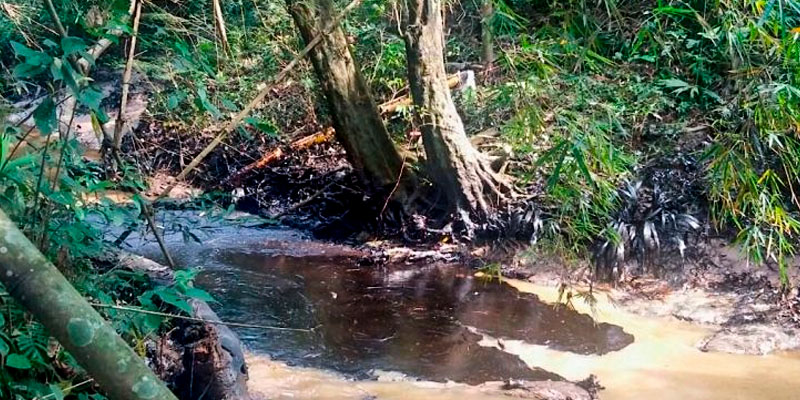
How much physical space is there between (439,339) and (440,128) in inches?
68.1

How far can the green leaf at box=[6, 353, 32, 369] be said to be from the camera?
1781mm

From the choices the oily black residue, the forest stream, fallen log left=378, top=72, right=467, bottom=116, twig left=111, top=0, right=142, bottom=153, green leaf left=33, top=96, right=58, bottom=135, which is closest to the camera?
green leaf left=33, top=96, right=58, bottom=135

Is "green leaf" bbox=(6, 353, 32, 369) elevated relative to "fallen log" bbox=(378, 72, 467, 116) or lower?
lower

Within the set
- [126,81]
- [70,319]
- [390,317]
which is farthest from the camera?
[390,317]

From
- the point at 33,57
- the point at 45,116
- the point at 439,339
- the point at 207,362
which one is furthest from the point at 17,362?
the point at 439,339

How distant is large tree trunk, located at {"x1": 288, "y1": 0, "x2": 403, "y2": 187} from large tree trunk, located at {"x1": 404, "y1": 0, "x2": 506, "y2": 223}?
43 centimetres

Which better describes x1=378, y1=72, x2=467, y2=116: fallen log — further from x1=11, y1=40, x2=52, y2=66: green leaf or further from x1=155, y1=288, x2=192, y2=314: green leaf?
x1=11, y1=40, x2=52, y2=66: green leaf

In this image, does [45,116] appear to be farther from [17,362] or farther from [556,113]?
[556,113]

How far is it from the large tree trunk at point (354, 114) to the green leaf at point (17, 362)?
3678 millimetres

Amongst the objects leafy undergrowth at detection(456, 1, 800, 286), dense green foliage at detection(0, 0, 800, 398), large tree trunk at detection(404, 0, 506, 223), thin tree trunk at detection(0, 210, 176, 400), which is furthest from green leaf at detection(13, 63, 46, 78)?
large tree trunk at detection(404, 0, 506, 223)

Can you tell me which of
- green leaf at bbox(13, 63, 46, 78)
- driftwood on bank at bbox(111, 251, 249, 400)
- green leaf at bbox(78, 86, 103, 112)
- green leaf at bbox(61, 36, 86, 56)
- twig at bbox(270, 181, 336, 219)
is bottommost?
twig at bbox(270, 181, 336, 219)

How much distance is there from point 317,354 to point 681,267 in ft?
7.70

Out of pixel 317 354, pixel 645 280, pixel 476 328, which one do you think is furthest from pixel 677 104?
pixel 317 354

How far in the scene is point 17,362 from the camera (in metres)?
1.79
